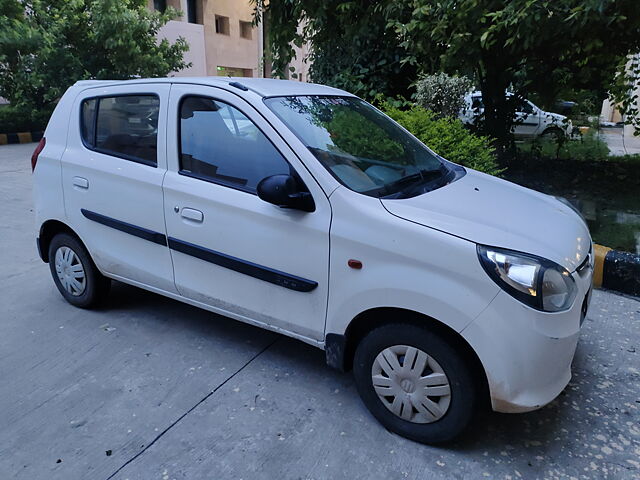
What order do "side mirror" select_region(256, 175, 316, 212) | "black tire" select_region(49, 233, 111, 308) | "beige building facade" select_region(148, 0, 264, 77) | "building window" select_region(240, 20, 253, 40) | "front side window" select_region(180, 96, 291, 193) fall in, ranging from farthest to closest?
"building window" select_region(240, 20, 253, 40) < "beige building facade" select_region(148, 0, 264, 77) < "black tire" select_region(49, 233, 111, 308) < "front side window" select_region(180, 96, 291, 193) < "side mirror" select_region(256, 175, 316, 212)

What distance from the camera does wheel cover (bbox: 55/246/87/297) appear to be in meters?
3.68

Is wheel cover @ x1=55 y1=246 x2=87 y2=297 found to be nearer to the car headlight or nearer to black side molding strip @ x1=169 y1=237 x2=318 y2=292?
black side molding strip @ x1=169 y1=237 x2=318 y2=292

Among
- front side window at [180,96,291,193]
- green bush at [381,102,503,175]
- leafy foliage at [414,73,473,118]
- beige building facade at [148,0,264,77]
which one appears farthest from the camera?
beige building facade at [148,0,264,77]

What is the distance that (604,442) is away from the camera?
2.44 meters

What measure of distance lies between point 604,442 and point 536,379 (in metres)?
0.67

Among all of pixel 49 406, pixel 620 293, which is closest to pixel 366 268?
pixel 49 406

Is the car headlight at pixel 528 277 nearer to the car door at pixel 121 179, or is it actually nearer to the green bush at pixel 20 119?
the car door at pixel 121 179

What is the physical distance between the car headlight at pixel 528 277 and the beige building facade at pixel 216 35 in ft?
69.8

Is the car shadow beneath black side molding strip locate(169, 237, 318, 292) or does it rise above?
beneath

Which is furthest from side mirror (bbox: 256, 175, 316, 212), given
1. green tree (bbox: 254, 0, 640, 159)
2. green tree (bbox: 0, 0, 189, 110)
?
green tree (bbox: 0, 0, 189, 110)

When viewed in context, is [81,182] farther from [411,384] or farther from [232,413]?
[411,384]

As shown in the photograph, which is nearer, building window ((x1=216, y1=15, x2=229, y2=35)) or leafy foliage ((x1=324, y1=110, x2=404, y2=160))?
leafy foliage ((x1=324, y1=110, x2=404, y2=160))

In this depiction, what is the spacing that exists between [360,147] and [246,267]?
93 cm

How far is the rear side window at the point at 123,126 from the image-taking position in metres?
3.13
